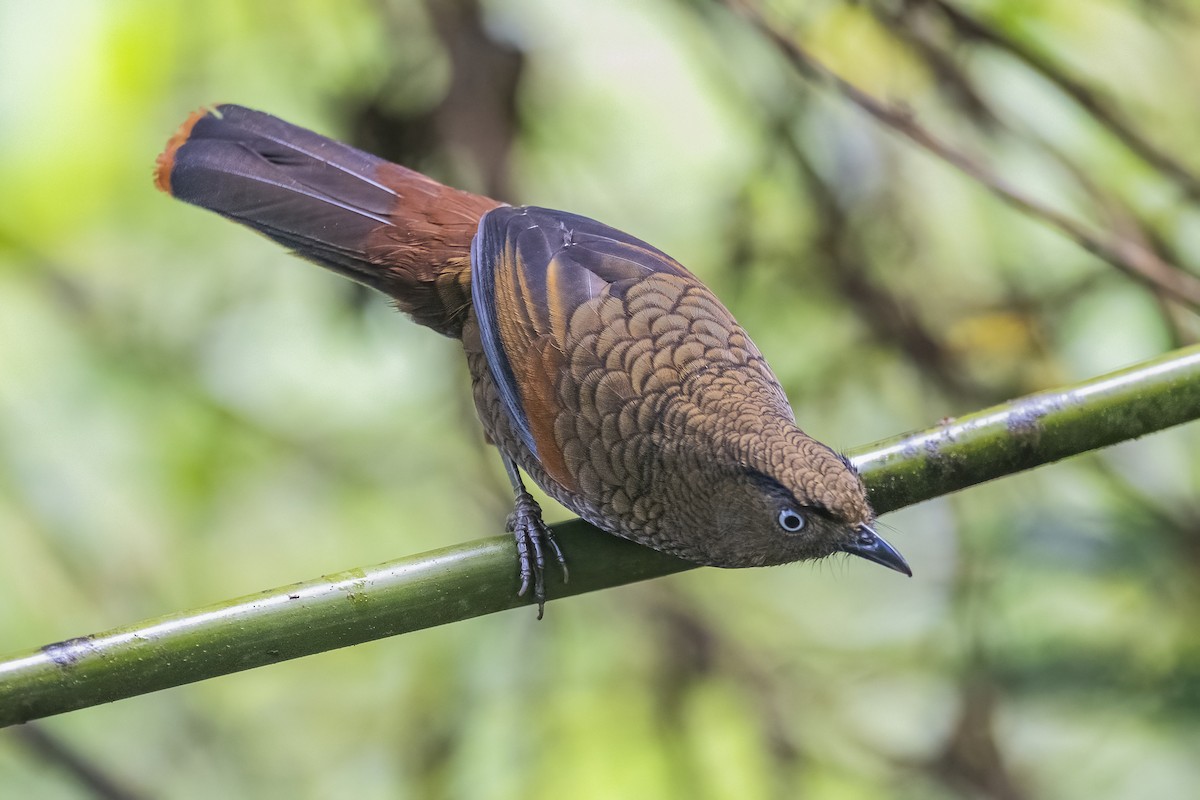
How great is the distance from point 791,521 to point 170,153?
195cm

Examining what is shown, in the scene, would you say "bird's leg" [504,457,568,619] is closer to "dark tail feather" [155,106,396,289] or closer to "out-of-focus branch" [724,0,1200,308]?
"dark tail feather" [155,106,396,289]

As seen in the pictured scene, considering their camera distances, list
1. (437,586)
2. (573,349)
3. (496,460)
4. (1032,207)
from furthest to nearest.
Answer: (496,460) → (1032,207) → (573,349) → (437,586)

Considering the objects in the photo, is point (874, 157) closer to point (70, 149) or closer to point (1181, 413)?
point (1181, 413)

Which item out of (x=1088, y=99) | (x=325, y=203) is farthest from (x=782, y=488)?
(x=1088, y=99)

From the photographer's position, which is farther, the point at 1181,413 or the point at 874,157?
the point at 874,157

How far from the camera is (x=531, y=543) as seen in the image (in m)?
2.62

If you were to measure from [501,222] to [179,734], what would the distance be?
2244 millimetres

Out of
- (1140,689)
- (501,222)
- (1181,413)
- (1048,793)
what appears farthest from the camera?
(1048,793)

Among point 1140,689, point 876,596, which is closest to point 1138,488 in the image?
point 1140,689

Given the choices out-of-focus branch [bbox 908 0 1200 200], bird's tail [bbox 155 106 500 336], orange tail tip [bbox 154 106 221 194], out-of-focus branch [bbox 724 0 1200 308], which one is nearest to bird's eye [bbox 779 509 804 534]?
bird's tail [bbox 155 106 500 336]

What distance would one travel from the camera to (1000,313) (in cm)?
455

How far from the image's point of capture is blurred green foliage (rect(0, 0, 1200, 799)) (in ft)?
13.6

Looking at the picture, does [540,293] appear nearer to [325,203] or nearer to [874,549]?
[325,203]

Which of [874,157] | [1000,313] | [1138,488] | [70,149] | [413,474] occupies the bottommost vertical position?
[413,474]
